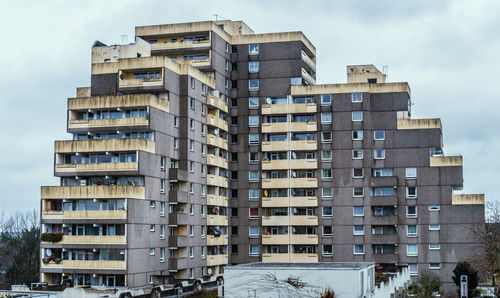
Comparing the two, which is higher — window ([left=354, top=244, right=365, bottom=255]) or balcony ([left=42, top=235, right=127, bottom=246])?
balcony ([left=42, top=235, right=127, bottom=246])

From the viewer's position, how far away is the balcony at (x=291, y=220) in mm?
104769

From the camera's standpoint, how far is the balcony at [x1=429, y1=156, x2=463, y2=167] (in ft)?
328

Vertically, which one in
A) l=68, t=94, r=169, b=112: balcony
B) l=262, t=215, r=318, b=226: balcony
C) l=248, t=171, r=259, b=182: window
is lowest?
l=262, t=215, r=318, b=226: balcony

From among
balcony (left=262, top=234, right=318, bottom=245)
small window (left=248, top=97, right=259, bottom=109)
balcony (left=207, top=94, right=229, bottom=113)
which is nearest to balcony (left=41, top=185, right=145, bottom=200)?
balcony (left=207, top=94, right=229, bottom=113)

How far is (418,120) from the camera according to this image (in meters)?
102

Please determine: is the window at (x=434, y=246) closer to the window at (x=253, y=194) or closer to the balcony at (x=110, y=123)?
the window at (x=253, y=194)

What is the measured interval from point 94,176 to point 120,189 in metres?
7.03

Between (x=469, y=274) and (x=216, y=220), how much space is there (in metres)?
34.2

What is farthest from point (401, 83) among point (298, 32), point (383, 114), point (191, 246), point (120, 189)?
point (120, 189)

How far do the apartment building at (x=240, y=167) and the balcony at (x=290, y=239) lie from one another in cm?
16

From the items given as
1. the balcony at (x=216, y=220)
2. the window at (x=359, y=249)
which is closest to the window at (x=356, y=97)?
the window at (x=359, y=249)

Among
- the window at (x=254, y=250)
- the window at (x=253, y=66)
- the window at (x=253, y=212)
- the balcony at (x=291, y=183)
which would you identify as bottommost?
the window at (x=254, y=250)

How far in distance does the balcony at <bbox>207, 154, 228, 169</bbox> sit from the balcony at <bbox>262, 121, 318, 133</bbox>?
24.9ft

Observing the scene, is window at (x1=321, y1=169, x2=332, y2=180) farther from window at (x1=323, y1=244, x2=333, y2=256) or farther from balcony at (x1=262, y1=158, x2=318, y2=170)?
window at (x1=323, y1=244, x2=333, y2=256)
